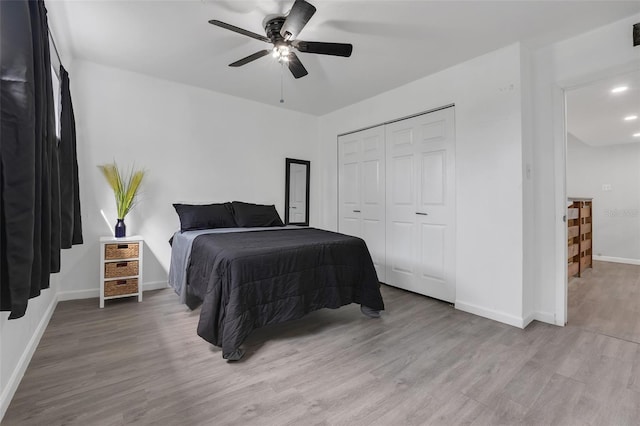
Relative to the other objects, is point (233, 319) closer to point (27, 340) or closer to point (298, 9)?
point (27, 340)

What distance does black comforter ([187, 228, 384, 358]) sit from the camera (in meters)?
1.99

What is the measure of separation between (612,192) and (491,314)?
507cm

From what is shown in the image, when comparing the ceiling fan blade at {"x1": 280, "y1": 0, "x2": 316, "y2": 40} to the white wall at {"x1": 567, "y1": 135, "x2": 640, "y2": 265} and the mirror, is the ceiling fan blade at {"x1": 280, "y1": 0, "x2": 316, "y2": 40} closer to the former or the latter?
the mirror

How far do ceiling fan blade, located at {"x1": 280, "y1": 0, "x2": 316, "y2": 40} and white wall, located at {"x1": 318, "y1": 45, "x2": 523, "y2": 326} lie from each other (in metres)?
1.87

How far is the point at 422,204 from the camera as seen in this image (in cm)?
338

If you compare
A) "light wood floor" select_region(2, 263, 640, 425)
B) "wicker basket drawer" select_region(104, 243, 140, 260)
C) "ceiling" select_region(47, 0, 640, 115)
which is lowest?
"light wood floor" select_region(2, 263, 640, 425)

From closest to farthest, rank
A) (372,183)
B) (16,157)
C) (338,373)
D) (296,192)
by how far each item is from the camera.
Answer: (16,157), (338,373), (372,183), (296,192)

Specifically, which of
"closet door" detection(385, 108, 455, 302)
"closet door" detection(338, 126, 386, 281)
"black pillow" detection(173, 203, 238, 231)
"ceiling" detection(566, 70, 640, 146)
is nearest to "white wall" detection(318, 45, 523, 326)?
"closet door" detection(385, 108, 455, 302)

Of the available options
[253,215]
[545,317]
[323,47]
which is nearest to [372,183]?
[253,215]

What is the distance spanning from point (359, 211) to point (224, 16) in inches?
110

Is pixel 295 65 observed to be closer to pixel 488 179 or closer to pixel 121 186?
pixel 488 179

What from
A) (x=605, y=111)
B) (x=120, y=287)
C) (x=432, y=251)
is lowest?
(x=120, y=287)

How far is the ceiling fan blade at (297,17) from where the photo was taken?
5.75 ft

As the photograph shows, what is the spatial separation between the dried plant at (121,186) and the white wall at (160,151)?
97 millimetres
